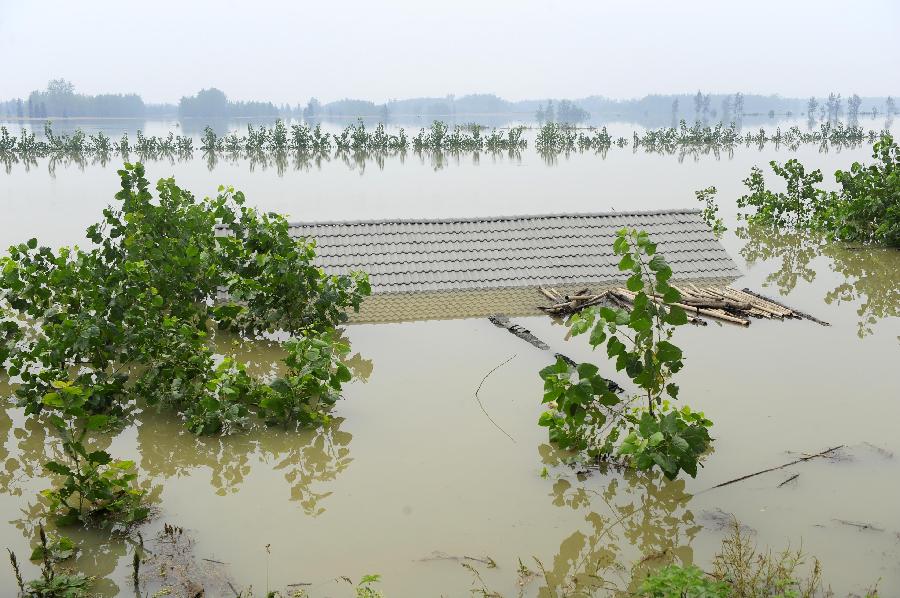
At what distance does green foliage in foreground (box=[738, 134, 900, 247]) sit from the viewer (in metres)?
13.3

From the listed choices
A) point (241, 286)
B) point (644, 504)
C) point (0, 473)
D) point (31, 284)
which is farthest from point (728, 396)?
point (31, 284)

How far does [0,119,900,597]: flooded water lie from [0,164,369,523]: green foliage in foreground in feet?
0.87

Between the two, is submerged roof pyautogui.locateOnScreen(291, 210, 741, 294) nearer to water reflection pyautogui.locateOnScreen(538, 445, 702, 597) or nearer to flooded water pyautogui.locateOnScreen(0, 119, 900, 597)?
flooded water pyautogui.locateOnScreen(0, 119, 900, 597)

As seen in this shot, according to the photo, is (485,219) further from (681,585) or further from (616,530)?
(681,585)

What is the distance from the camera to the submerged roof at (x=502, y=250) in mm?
10578

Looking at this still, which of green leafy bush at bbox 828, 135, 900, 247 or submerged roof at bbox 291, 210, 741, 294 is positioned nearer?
submerged roof at bbox 291, 210, 741, 294

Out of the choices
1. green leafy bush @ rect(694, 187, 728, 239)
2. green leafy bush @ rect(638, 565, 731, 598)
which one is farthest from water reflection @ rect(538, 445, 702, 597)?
green leafy bush @ rect(694, 187, 728, 239)

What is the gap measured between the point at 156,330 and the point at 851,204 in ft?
36.8

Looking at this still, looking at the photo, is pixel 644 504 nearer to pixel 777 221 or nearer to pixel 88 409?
pixel 88 409

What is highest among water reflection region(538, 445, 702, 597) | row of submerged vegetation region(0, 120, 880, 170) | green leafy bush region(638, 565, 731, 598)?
row of submerged vegetation region(0, 120, 880, 170)

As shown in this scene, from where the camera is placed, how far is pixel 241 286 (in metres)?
8.62

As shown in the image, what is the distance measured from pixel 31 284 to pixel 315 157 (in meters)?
21.9

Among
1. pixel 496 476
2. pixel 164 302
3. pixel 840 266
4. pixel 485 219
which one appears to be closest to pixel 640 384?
pixel 496 476

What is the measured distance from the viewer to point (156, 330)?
22.9 ft
